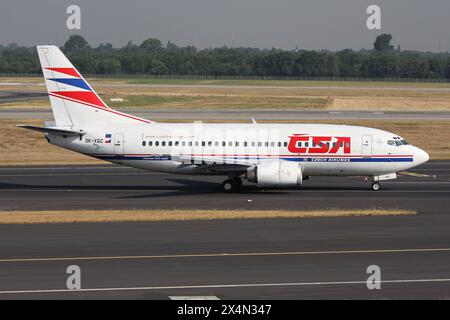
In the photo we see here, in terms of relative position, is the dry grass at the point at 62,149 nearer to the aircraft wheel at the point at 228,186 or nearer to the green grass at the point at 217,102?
the aircraft wheel at the point at 228,186

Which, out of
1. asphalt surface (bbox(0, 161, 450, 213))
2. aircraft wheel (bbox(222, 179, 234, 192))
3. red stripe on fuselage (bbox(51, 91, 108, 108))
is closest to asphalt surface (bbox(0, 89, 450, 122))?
asphalt surface (bbox(0, 161, 450, 213))

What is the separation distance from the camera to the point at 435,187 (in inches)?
1849

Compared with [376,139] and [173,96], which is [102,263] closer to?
[376,139]

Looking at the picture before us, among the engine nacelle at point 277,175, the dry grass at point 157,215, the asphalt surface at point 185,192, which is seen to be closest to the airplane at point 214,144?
the engine nacelle at point 277,175

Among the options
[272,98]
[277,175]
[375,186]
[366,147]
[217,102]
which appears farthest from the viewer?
[272,98]

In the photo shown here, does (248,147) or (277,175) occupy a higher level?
(248,147)

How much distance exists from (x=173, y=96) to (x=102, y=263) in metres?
102

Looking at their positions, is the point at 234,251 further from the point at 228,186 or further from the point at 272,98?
the point at 272,98

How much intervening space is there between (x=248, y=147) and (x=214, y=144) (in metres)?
2.07

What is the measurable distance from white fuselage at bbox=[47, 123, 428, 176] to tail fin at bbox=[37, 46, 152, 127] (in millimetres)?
883

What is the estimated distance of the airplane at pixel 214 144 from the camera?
4469cm

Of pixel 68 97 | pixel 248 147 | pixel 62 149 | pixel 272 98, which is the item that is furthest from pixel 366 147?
pixel 272 98

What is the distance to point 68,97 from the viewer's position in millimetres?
46125
